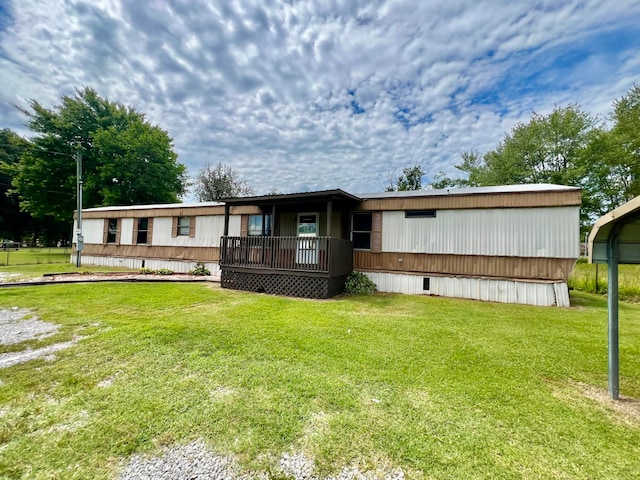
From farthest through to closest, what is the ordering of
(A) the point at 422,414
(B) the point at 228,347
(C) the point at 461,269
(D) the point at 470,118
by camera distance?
(D) the point at 470,118 → (C) the point at 461,269 → (B) the point at 228,347 → (A) the point at 422,414

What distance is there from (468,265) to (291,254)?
5613 mm

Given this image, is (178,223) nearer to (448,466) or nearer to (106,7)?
(106,7)

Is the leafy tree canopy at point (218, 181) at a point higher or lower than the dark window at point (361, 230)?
higher

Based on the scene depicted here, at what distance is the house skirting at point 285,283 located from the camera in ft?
27.0

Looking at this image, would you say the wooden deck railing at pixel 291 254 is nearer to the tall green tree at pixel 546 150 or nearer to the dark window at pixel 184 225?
the dark window at pixel 184 225

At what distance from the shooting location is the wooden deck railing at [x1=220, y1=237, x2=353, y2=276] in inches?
327

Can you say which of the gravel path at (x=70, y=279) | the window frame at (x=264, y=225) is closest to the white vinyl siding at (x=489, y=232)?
the window frame at (x=264, y=225)

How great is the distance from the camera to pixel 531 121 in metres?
25.1

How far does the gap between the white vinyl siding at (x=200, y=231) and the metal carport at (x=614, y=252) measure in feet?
36.4

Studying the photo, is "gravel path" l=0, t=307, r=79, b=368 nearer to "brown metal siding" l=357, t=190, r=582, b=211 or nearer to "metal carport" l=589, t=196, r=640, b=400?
"metal carport" l=589, t=196, r=640, b=400

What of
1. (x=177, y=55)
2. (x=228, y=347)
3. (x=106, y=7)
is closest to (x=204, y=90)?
(x=177, y=55)

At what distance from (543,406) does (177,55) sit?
13.5 m

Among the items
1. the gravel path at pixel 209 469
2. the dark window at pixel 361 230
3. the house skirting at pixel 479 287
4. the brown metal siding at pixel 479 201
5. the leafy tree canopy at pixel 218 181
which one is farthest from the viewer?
the leafy tree canopy at pixel 218 181

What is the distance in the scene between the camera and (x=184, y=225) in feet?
43.0
